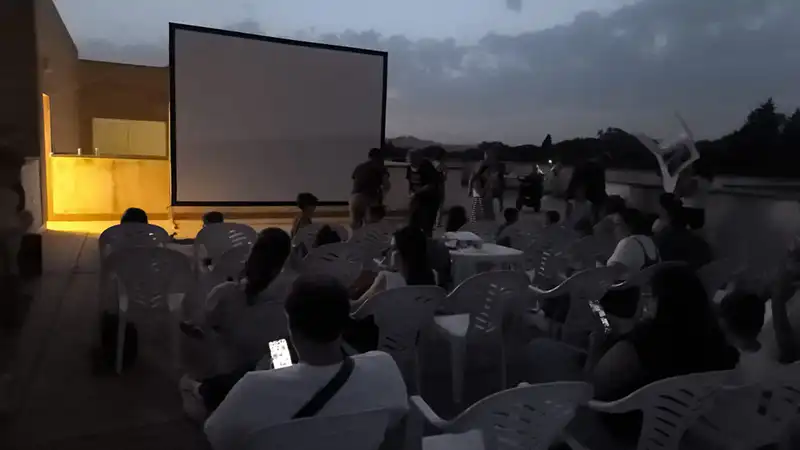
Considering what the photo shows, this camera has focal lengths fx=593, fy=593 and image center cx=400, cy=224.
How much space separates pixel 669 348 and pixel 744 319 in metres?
0.28

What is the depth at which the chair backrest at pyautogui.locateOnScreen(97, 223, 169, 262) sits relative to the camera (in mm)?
4117

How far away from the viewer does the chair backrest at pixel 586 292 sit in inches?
133

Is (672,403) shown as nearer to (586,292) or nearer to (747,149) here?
(586,292)

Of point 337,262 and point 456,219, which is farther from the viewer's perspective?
point 456,219

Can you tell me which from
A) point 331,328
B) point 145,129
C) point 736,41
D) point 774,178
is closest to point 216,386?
point 331,328

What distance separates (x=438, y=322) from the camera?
3.28m

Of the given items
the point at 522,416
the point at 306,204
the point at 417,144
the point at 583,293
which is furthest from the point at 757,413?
the point at 417,144

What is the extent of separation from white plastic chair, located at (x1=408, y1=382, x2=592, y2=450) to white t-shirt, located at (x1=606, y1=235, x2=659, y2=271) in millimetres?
2103

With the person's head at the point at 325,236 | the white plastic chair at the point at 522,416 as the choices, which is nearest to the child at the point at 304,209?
the person's head at the point at 325,236

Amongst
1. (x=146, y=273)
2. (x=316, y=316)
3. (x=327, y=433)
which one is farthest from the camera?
(x=146, y=273)

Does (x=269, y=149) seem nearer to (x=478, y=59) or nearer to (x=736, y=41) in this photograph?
(x=478, y=59)

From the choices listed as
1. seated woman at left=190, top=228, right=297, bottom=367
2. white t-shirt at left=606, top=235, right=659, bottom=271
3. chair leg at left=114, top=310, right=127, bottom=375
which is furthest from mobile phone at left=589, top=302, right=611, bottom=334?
chair leg at left=114, top=310, right=127, bottom=375

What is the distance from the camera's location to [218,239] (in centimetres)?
459

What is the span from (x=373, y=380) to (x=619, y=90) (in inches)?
363
